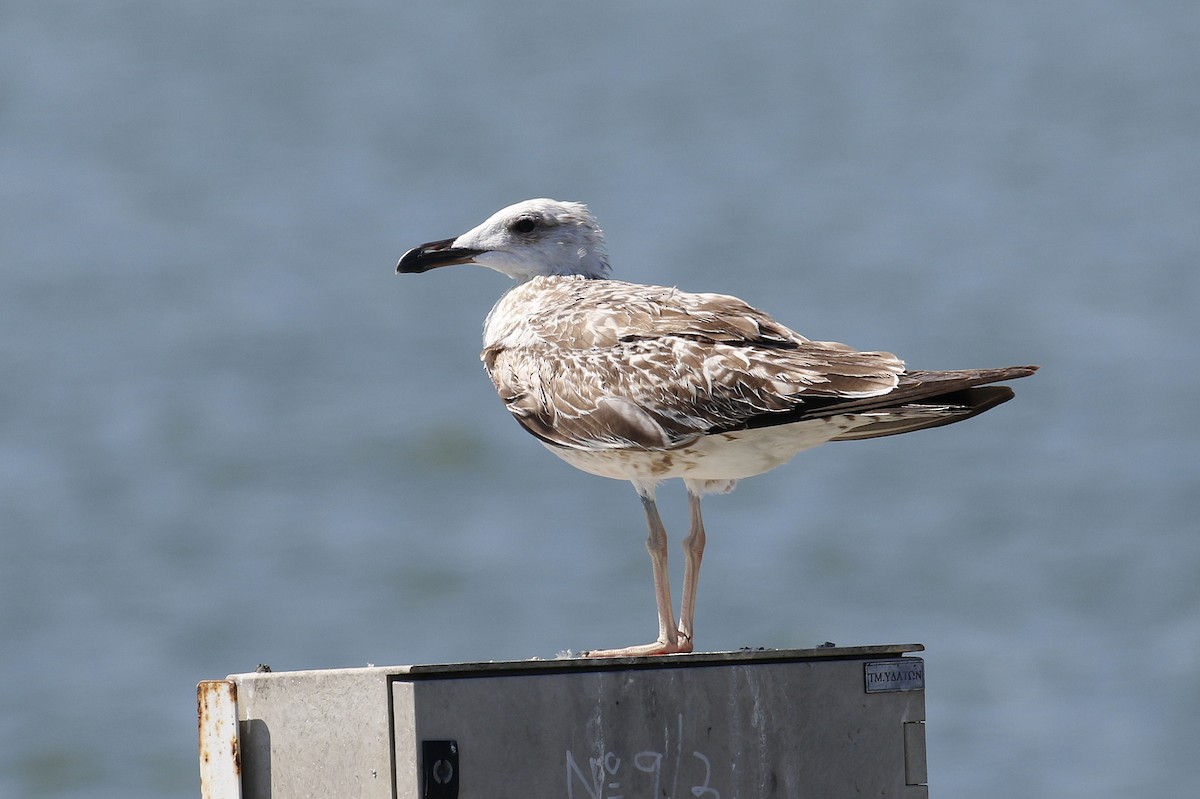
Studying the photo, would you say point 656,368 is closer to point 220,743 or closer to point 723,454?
point 723,454

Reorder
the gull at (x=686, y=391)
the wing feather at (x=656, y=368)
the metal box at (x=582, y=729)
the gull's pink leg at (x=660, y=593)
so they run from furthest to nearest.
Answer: the gull's pink leg at (x=660, y=593) → the wing feather at (x=656, y=368) → the gull at (x=686, y=391) → the metal box at (x=582, y=729)

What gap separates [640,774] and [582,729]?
25 cm

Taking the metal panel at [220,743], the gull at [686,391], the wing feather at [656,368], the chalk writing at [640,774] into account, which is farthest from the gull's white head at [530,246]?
the chalk writing at [640,774]

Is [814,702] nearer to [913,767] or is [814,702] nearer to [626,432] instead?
[913,767]

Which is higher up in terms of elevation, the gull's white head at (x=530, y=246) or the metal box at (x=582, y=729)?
the gull's white head at (x=530, y=246)

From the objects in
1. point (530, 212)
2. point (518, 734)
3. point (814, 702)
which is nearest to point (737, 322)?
point (530, 212)

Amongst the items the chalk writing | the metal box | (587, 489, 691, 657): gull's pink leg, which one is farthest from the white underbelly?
the chalk writing

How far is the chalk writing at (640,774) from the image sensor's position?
5.00 metres

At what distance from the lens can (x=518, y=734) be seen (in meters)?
4.94

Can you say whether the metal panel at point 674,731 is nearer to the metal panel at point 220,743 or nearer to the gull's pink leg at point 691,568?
the metal panel at point 220,743

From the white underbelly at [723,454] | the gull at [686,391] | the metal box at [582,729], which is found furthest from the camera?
the white underbelly at [723,454]

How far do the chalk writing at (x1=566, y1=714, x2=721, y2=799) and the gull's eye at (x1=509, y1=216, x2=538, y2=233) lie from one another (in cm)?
348

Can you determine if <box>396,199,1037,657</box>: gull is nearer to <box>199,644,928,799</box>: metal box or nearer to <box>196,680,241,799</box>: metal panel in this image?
<box>199,644,928,799</box>: metal box

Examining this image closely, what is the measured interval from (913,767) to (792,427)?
1.61 metres
